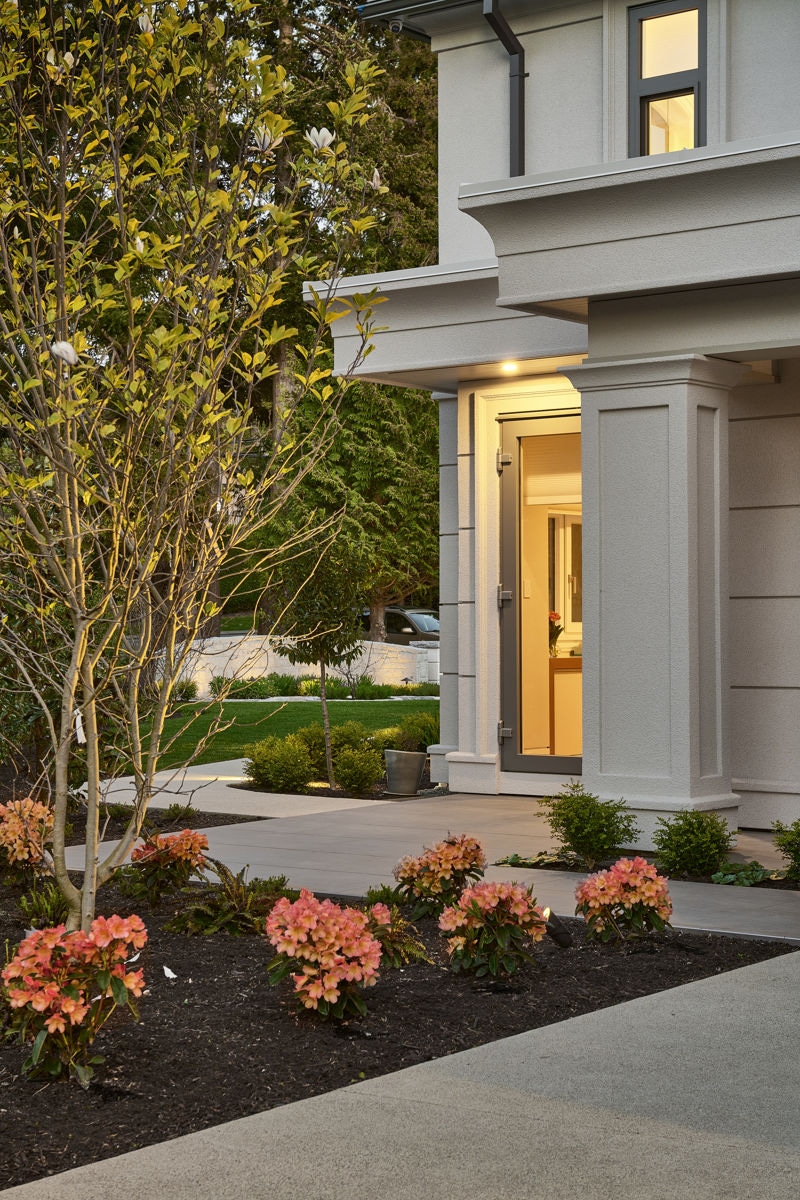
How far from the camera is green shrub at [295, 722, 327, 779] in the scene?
1497 cm

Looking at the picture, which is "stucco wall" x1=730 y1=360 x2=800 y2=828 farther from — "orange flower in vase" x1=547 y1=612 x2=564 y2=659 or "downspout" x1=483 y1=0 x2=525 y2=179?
"downspout" x1=483 y1=0 x2=525 y2=179

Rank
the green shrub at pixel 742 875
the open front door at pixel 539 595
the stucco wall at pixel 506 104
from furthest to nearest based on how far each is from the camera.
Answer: the open front door at pixel 539 595
the stucco wall at pixel 506 104
the green shrub at pixel 742 875

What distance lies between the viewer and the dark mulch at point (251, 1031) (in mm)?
4738

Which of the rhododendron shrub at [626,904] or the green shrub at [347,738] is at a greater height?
the green shrub at [347,738]

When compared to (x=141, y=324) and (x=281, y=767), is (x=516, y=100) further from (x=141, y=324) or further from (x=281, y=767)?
(x=141, y=324)

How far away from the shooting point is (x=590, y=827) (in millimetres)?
9312

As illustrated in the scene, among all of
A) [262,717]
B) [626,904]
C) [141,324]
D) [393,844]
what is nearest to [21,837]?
[393,844]

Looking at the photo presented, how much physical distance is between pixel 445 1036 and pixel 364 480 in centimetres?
3349

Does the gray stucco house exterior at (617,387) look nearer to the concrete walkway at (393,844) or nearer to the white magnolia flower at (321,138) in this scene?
the concrete walkway at (393,844)

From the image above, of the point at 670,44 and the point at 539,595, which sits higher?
the point at 670,44

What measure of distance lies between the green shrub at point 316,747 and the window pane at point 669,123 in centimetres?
662

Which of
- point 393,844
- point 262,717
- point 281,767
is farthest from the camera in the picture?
point 262,717

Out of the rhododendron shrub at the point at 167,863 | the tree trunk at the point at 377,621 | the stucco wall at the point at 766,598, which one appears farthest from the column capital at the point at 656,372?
the tree trunk at the point at 377,621

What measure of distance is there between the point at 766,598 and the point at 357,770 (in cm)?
456
